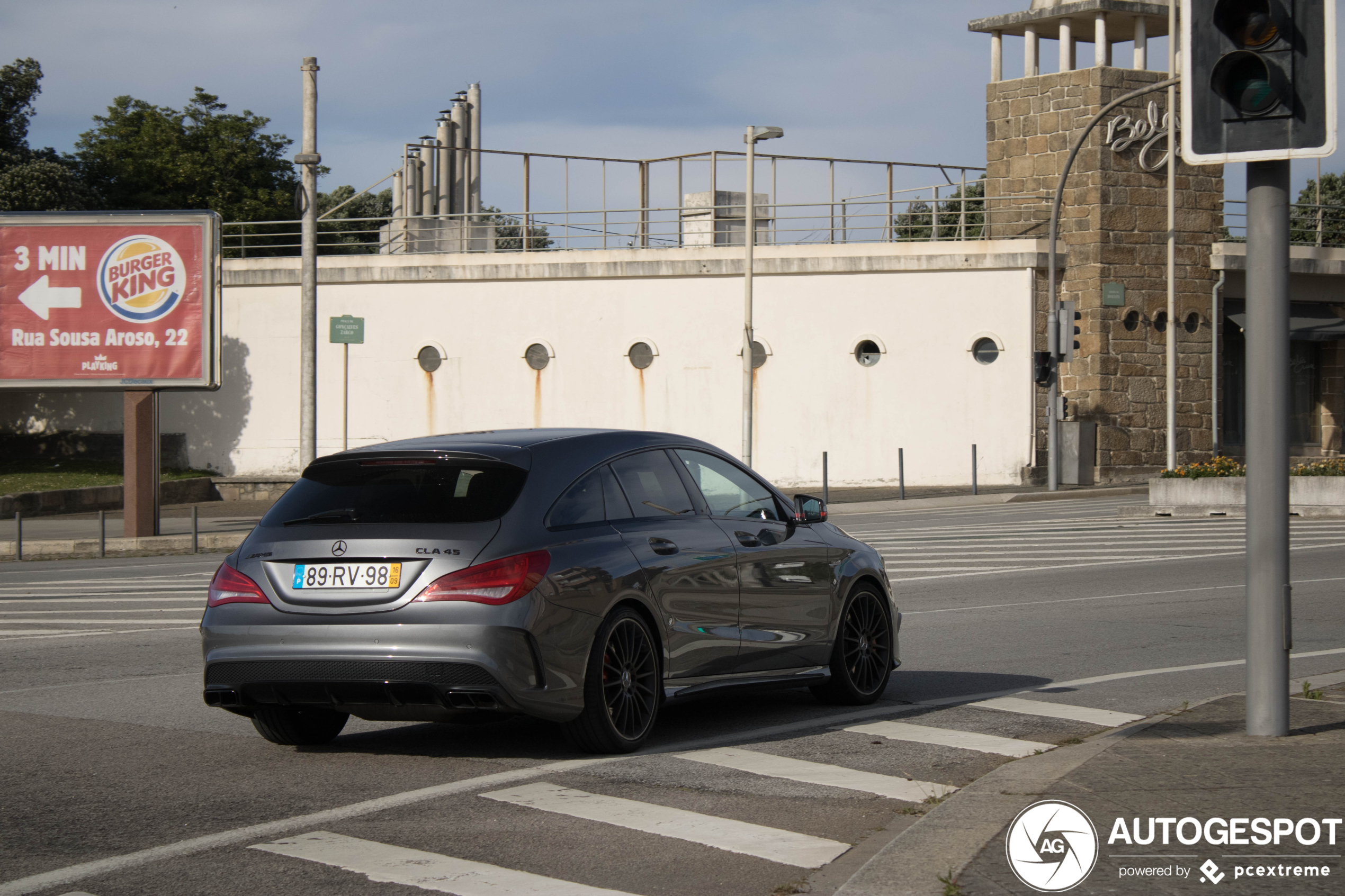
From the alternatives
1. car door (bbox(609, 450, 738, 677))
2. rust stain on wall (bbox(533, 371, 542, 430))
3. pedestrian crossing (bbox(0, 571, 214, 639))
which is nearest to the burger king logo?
pedestrian crossing (bbox(0, 571, 214, 639))

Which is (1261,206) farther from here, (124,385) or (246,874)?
(124,385)

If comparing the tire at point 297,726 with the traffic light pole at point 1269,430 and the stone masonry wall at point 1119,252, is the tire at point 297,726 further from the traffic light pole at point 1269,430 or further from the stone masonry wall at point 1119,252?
the stone masonry wall at point 1119,252

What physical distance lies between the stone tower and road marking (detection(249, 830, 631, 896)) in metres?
31.4

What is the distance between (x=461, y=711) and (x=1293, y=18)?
4.56m

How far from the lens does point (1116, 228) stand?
1395 inches

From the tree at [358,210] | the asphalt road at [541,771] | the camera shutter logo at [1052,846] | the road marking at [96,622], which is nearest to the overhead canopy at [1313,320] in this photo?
the asphalt road at [541,771]

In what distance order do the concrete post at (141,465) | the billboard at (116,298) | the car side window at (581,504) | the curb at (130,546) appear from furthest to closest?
the billboard at (116,298), the concrete post at (141,465), the curb at (130,546), the car side window at (581,504)

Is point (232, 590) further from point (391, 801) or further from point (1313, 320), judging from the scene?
point (1313, 320)

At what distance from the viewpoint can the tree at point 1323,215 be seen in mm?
40044

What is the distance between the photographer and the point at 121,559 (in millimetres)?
23406

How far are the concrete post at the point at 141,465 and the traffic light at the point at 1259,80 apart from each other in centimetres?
2157

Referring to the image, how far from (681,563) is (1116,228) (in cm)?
3060

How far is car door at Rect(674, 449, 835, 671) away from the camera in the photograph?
775cm

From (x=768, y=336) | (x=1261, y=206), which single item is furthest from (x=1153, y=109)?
(x=1261, y=206)
